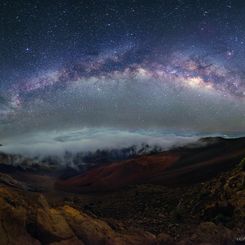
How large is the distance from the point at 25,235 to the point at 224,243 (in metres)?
25.3

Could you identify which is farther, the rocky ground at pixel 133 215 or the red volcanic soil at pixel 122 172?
the red volcanic soil at pixel 122 172

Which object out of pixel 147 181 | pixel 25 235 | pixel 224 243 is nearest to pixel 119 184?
pixel 147 181

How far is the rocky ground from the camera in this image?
2986cm

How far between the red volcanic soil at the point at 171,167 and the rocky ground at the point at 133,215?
400 centimetres

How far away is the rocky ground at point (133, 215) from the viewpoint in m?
29.9

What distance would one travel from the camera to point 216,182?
64.9 meters

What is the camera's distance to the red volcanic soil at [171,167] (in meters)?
73.6

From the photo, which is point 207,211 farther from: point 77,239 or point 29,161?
point 29,161

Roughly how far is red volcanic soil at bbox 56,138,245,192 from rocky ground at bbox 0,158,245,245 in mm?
3999

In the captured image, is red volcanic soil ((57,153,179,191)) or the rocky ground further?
red volcanic soil ((57,153,179,191))

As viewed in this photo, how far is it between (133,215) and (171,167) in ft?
101

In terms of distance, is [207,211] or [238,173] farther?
[238,173]

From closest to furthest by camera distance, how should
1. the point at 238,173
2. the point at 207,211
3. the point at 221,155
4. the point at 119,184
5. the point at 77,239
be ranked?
the point at 77,239
the point at 207,211
the point at 238,173
the point at 119,184
the point at 221,155

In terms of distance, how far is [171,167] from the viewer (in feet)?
273
